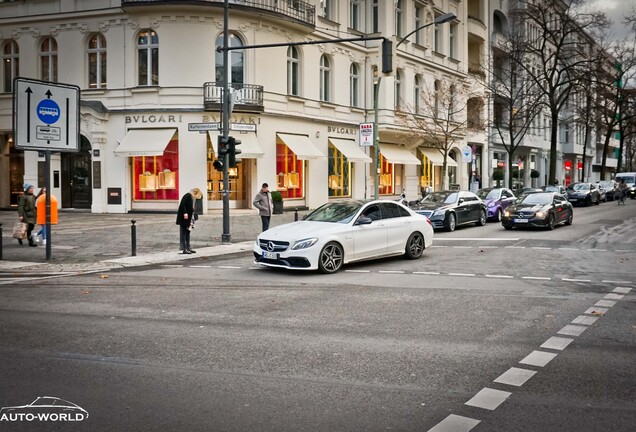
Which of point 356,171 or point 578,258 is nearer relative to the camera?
point 578,258

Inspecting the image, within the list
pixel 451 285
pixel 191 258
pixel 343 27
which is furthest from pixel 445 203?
pixel 343 27

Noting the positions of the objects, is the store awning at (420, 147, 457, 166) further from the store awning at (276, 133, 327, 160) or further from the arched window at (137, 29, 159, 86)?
the arched window at (137, 29, 159, 86)

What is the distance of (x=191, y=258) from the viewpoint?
1597cm

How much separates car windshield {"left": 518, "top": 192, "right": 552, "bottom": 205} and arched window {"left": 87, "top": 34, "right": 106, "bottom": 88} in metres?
19.7

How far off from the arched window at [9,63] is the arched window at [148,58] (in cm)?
673

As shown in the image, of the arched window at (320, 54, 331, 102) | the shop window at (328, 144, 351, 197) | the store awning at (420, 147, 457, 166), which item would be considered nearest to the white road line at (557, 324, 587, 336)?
the shop window at (328, 144, 351, 197)

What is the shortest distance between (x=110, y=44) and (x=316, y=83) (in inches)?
412

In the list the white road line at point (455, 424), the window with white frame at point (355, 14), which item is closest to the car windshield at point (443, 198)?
the window with white frame at point (355, 14)

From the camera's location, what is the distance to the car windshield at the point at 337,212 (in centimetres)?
1392

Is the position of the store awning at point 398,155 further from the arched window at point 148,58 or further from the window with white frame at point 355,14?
the arched window at point 148,58

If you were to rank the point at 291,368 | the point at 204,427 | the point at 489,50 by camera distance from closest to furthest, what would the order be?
the point at 204,427, the point at 291,368, the point at 489,50

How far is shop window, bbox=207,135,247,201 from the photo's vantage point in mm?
29698

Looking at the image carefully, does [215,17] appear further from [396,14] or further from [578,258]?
[578,258]

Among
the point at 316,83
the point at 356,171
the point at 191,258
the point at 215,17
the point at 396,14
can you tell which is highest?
the point at 396,14
